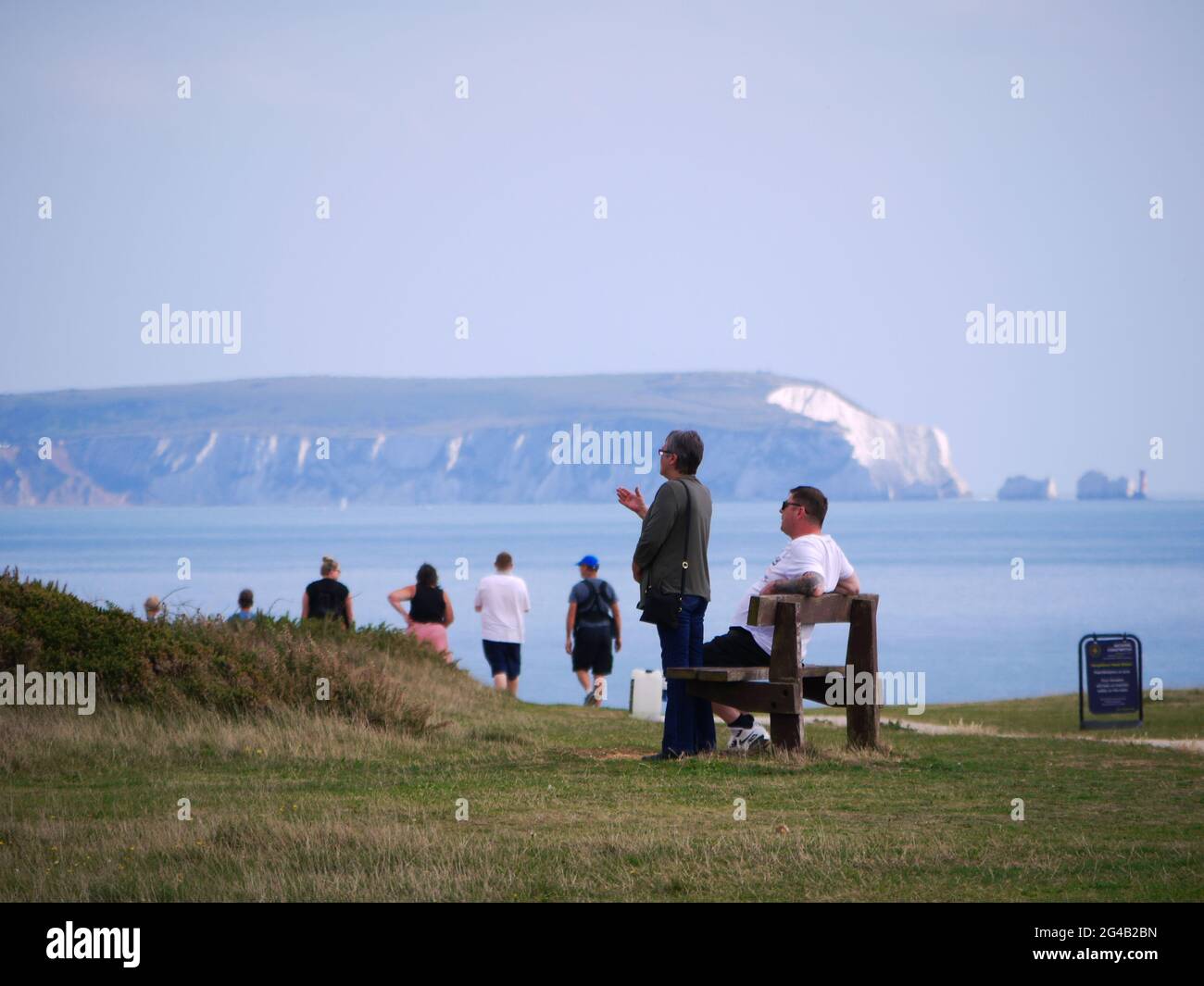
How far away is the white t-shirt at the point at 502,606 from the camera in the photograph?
18.6 m

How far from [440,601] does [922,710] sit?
23.9ft

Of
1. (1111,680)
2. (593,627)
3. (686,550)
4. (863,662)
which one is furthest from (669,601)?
(1111,680)

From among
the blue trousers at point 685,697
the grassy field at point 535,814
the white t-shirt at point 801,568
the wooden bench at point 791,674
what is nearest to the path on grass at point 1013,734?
the grassy field at point 535,814

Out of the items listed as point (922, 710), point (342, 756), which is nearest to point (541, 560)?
point (922, 710)

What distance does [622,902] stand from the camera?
6.08 m

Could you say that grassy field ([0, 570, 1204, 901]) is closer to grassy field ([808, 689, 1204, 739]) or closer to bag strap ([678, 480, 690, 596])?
bag strap ([678, 480, 690, 596])

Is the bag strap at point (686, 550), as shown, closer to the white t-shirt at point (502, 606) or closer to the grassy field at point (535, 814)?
the grassy field at point (535, 814)

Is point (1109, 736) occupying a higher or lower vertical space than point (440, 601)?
lower

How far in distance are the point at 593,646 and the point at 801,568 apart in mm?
9148

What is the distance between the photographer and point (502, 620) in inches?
739

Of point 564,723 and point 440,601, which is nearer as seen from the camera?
point 564,723

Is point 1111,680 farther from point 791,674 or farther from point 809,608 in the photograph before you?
point 791,674
